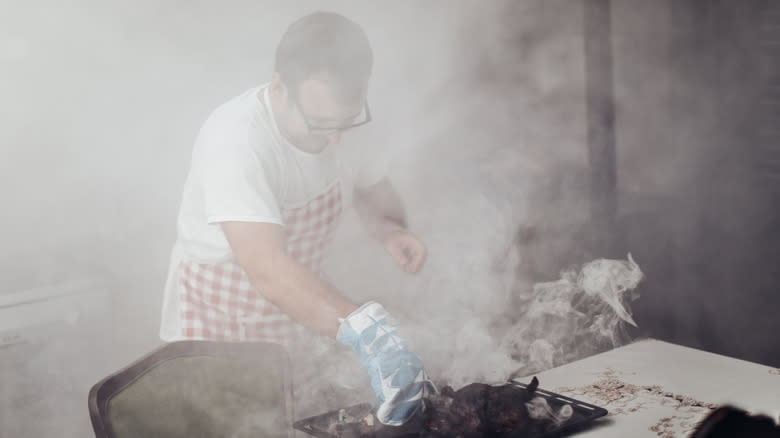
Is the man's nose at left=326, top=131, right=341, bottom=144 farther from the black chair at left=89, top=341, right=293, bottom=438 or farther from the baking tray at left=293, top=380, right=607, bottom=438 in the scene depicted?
the baking tray at left=293, top=380, right=607, bottom=438

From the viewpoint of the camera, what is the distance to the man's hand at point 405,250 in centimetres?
202

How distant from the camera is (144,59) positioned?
1.64 m

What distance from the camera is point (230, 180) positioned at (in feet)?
5.34

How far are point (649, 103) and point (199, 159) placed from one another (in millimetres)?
2566

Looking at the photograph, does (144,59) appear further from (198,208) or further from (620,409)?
(620,409)

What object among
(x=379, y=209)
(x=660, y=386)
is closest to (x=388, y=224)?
(x=379, y=209)

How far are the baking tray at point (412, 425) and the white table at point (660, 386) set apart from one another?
4 centimetres

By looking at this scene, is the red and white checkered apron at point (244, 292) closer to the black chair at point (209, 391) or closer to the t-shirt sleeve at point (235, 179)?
the t-shirt sleeve at point (235, 179)

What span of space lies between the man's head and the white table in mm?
929

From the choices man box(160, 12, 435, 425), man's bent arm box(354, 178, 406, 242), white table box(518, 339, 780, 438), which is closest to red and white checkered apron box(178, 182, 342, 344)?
man box(160, 12, 435, 425)

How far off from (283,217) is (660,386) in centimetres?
115

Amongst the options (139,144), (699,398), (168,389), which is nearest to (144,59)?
(139,144)

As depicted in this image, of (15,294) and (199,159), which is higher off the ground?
(199,159)

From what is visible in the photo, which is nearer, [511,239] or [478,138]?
[478,138]
